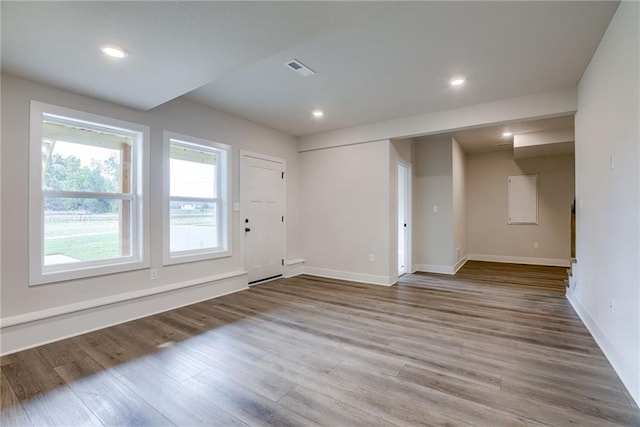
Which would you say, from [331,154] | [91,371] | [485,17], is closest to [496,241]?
[331,154]

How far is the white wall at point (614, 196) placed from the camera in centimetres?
182

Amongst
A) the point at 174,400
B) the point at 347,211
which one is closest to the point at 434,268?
the point at 347,211

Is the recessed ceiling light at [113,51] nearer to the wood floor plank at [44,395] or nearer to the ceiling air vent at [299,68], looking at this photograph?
the ceiling air vent at [299,68]

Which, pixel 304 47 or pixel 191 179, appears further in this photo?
pixel 191 179

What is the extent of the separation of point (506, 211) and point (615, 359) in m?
5.47

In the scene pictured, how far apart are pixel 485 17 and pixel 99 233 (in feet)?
13.3

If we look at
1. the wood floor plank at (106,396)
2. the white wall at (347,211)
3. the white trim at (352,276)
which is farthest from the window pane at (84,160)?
the white trim at (352,276)

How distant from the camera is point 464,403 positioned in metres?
1.72

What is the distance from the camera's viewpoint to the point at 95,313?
9.39 ft

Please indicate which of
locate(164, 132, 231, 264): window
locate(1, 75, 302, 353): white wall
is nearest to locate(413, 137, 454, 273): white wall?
locate(1, 75, 302, 353): white wall

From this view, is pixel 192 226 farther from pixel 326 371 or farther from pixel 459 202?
pixel 459 202

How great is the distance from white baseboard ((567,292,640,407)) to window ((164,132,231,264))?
412 cm

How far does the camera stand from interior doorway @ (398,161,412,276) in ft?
18.5

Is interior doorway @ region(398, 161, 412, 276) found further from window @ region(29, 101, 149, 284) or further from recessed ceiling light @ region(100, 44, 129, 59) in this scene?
recessed ceiling light @ region(100, 44, 129, 59)
